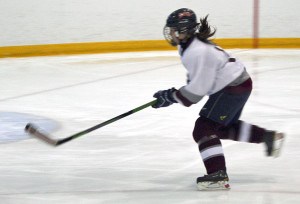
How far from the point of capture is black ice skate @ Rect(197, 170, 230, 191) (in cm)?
230

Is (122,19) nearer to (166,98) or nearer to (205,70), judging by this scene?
(166,98)

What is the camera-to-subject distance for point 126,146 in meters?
3.09

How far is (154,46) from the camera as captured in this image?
757 cm

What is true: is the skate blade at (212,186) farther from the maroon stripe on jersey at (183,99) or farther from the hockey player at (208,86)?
the maroon stripe on jersey at (183,99)

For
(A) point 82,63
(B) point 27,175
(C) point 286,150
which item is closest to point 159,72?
(A) point 82,63

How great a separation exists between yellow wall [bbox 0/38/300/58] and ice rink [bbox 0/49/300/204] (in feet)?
4.34

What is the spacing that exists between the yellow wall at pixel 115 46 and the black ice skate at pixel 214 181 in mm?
5270

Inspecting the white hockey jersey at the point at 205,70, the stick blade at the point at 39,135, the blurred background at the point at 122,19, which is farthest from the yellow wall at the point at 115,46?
the white hockey jersey at the point at 205,70

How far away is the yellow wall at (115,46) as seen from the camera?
723 centimetres

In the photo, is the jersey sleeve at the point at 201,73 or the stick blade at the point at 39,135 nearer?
the jersey sleeve at the point at 201,73

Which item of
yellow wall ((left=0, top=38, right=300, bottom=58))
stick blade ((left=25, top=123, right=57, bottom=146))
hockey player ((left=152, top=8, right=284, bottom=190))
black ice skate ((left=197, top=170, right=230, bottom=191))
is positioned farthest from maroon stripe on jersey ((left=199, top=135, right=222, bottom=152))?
yellow wall ((left=0, top=38, right=300, bottom=58))

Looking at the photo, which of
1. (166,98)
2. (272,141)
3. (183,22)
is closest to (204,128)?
(166,98)

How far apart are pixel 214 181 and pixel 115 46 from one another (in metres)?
5.34

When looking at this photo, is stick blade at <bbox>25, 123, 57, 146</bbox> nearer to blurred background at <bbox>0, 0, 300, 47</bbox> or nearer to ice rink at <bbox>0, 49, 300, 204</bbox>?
ice rink at <bbox>0, 49, 300, 204</bbox>
